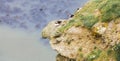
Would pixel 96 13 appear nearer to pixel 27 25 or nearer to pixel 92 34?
pixel 92 34

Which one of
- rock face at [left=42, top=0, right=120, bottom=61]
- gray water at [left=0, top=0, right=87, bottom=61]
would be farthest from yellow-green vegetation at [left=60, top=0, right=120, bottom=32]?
gray water at [left=0, top=0, right=87, bottom=61]

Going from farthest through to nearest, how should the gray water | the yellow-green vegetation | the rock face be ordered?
the gray water
the yellow-green vegetation
the rock face

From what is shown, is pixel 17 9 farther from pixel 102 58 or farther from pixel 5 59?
pixel 102 58

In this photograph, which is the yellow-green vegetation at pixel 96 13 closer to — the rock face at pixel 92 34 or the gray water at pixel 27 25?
the rock face at pixel 92 34

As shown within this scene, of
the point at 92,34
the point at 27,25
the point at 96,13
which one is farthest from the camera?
the point at 27,25

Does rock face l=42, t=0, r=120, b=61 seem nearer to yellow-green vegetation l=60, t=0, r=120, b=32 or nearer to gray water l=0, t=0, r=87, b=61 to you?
yellow-green vegetation l=60, t=0, r=120, b=32

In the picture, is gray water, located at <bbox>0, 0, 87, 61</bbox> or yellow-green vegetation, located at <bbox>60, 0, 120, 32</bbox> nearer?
yellow-green vegetation, located at <bbox>60, 0, 120, 32</bbox>

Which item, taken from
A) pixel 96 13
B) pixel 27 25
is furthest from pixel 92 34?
pixel 27 25
